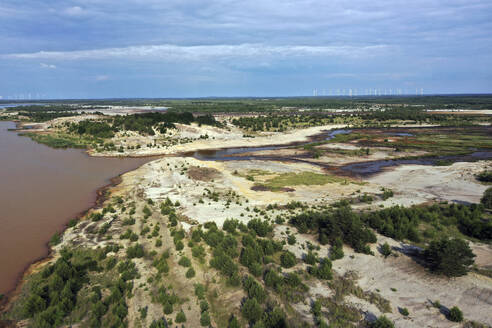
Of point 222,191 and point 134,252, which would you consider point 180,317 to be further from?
point 222,191

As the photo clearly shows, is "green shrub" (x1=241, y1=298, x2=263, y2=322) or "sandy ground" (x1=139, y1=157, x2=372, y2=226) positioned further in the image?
"sandy ground" (x1=139, y1=157, x2=372, y2=226)

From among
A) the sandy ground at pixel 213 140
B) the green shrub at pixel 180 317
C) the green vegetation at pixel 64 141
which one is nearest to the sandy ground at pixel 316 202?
the green shrub at pixel 180 317

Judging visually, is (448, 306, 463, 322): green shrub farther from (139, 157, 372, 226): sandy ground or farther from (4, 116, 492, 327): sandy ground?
(139, 157, 372, 226): sandy ground

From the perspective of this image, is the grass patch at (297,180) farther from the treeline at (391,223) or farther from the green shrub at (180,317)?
the green shrub at (180,317)

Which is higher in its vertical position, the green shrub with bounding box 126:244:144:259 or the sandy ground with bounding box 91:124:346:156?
the sandy ground with bounding box 91:124:346:156

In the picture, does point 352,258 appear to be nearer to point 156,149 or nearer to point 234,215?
point 234,215

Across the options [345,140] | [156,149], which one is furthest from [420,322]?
[345,140]

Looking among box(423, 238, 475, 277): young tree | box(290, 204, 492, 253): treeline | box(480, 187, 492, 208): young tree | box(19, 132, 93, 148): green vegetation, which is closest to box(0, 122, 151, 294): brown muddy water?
box(19, 132, 93, 148): green vegetation
